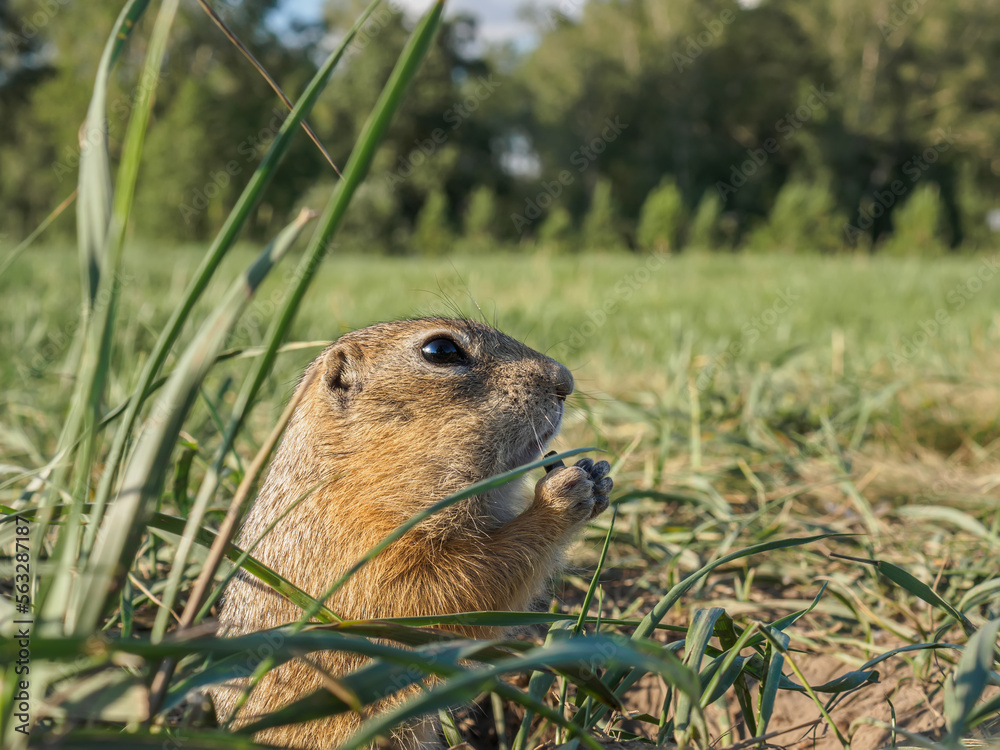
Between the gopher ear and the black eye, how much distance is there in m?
0.20

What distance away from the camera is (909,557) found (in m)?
2.38

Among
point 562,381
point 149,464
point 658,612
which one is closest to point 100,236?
point 149,464

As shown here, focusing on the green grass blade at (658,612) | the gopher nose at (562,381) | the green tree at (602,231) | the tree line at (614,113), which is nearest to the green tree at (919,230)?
the tree line at (614,113)

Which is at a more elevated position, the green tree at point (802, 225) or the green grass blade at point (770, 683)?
the green tree at point (802, 225)

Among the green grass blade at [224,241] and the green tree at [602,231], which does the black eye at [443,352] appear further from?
the green tree at [602,231]

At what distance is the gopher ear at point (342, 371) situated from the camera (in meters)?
2.02

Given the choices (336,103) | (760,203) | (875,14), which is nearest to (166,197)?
(336,103)

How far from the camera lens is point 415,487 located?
72.7 inches

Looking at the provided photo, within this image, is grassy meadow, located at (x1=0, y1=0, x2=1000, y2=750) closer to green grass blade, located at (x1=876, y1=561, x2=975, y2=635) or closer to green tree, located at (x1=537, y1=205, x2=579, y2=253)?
green grass blade, located at (x1=876, y1=561, x2=975, y2=635)

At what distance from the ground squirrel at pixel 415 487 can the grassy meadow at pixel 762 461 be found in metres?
0.33

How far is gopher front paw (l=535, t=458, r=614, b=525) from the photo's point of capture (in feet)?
6.08

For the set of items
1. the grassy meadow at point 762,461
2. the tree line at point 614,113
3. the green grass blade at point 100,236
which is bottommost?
the grassy meadow at point 762,461

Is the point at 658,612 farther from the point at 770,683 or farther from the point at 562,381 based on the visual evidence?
the point at 562,381

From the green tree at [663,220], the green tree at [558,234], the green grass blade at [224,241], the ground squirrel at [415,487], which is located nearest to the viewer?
the green grass blade at [224,241]
